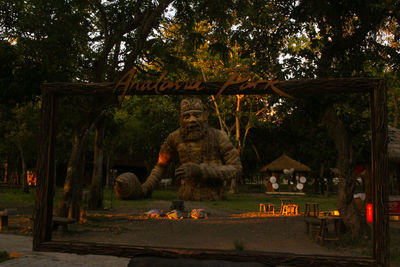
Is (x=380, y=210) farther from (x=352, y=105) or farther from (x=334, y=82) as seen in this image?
(x=352, y=105)

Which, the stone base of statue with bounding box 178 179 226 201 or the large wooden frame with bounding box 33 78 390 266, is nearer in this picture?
the large wooden frame with bounding box 33 78 390 266

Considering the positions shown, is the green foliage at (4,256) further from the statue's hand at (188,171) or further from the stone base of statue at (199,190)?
the stone base of statue at (199,190)

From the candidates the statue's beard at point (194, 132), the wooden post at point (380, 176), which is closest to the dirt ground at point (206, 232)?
the wooden post at point (380, 176)

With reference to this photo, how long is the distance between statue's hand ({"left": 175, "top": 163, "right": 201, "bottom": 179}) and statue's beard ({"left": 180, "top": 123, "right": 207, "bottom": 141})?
1.69 meters

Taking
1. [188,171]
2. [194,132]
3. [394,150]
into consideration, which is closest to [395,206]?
[394,150]

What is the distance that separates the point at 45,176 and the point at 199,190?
13258 millimetres

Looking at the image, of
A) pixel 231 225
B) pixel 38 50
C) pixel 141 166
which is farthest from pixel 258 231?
pixel 141 166

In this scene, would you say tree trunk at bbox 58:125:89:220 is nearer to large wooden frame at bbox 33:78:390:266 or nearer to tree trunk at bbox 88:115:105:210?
tree trunk at bbox 88:115:105:210

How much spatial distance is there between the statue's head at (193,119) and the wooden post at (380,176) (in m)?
13.1

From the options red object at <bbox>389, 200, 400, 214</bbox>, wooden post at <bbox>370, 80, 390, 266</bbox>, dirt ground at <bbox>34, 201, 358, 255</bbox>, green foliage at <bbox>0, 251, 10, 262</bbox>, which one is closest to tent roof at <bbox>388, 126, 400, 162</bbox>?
red object at <bbox>389, 200, 400, 214</bbox>

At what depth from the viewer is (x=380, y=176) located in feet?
17.6

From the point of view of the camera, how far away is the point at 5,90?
12039 mm

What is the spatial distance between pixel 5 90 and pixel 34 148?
60.4ft

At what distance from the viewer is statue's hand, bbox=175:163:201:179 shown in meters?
16.9
